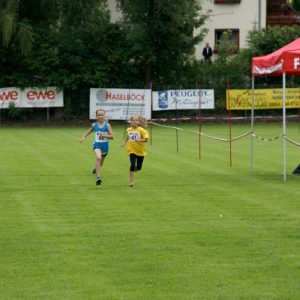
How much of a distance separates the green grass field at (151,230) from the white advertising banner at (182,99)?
2018 cm

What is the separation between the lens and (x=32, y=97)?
48188 mm

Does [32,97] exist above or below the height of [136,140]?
above

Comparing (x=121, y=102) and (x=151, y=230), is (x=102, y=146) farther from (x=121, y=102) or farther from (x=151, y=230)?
(x=121, y=102)

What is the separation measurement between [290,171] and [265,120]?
2500 centimetres

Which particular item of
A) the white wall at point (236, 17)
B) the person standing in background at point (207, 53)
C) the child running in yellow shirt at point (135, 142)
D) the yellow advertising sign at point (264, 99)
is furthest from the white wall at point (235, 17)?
the child running in yellow shirt at point (135, 142)

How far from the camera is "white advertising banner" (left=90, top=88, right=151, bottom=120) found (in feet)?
150

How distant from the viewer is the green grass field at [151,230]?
32.8 ft

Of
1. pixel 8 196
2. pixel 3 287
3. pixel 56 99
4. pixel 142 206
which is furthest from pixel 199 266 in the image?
pixel 56 99

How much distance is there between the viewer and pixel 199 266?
429 inches

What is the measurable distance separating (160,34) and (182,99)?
4.19m

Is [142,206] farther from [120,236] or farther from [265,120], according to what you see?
[265,120]

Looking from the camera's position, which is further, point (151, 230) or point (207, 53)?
point (207, 53)

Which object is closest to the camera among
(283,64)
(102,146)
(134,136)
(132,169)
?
(132,169)

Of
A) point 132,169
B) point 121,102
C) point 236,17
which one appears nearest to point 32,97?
point 121,102
